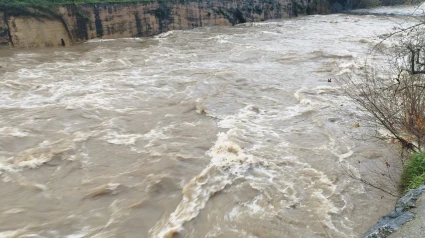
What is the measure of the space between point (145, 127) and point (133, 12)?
46.7 ft

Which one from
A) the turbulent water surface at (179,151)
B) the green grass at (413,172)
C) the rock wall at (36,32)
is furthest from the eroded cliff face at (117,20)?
the green grass at (413,172)

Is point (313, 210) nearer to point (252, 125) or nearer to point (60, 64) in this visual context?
point (252, 125)

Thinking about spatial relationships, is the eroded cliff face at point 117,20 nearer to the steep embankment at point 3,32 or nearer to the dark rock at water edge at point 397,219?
the steep embankment at point 3,32

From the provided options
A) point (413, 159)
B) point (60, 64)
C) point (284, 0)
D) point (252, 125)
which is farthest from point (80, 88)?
point (284, 0)

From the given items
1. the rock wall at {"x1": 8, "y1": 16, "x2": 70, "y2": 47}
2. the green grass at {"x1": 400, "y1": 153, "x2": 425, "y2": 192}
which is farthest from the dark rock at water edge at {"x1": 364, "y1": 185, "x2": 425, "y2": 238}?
the rock wall at {"x1": 8, "y1": 16, "x2": 70, "y2": 47}

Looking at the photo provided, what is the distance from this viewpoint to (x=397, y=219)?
14.5ft

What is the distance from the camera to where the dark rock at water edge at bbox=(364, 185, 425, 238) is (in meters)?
4.20

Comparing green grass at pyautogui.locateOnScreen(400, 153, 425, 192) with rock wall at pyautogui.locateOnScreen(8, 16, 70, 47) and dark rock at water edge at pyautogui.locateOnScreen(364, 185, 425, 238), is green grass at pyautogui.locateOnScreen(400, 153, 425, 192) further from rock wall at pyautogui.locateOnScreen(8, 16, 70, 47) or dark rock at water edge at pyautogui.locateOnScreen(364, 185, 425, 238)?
rock wall at pyautogui.locateOnScreen(8, 16, 70, 47)

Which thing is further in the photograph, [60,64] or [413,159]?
[60,64]

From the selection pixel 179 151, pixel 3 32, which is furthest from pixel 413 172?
pixel 3 32

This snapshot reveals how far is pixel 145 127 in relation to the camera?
9.33 metres

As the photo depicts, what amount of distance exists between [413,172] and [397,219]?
2005 millimetres

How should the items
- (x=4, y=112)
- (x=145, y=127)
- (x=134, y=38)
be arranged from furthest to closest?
1. (x=134, y=38)
2. (x=4, y=112)
3. (x=145, y=127)

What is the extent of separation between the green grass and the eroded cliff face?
17504 millimetres
